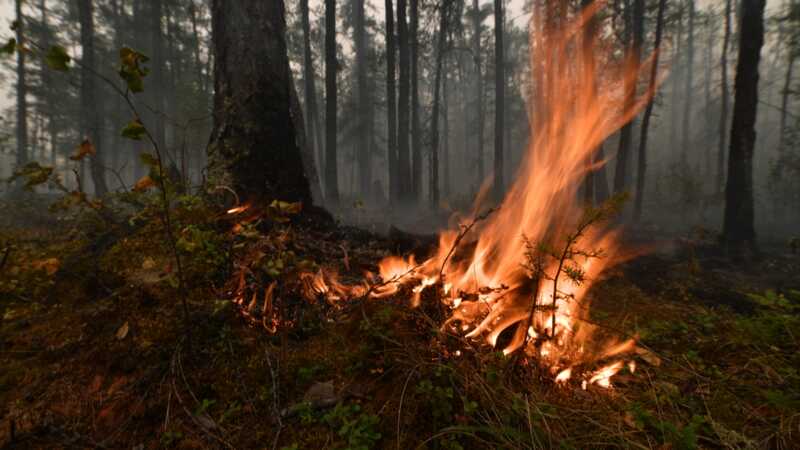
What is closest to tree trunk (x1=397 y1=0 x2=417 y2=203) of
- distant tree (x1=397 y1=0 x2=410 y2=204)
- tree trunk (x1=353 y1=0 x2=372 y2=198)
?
distant tree (x1=397 y1=0 x2=410 y2=204)

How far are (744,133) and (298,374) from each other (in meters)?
11.9

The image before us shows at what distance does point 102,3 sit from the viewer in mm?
21859

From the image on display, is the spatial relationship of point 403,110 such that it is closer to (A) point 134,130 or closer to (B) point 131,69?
(B) point 131,69

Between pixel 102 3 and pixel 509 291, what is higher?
pixel 102 3

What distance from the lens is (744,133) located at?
8391 millimetres

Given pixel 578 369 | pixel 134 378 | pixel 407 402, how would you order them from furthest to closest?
pixel 578 369 → pixel 134 378 → pixel 407 402

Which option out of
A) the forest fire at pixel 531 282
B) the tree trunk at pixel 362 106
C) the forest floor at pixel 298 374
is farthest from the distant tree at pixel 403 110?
the forest floor at pixel 298 374

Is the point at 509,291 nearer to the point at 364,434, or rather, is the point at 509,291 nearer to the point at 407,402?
the point at 407,402

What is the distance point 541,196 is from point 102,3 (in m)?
31.8

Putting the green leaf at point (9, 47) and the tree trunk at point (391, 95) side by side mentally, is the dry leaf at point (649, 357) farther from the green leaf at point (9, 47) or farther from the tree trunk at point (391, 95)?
the tree trunk at point (391, 95)

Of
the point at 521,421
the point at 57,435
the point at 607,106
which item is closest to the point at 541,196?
the point at 521,421


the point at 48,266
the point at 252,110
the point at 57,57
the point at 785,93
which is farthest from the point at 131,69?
the point at 785,93

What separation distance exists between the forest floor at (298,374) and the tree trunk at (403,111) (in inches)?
541

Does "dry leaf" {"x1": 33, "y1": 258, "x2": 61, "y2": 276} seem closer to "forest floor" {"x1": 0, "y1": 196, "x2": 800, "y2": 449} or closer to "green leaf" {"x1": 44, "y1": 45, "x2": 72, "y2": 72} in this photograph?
"forest floor" {"x1": 0, "y1": 196, "x2": 800, "y2": 449}
